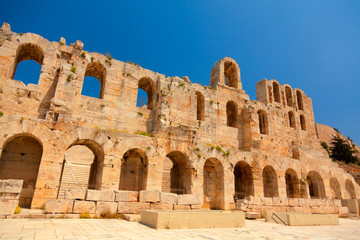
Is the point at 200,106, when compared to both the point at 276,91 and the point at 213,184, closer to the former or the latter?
the point at 213,184

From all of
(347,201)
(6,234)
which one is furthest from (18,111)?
(347,201)

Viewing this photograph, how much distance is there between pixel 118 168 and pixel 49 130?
3.87 m

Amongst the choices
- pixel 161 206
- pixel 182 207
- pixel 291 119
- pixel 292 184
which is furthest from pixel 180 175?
pixel 291 119

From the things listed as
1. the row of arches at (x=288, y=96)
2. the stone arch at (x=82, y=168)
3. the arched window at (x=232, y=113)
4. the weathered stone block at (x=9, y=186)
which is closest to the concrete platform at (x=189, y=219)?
the weathered stone block at (x=9, y=186)

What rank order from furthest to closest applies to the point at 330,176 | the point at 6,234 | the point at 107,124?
the point at 330,176 < the point at 107,124 < the point at 6,234

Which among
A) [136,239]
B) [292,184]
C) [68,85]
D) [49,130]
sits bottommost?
[136,239]

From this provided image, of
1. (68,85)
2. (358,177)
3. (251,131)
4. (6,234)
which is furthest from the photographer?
(358,177)

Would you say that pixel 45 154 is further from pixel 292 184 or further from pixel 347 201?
pixel 347 201

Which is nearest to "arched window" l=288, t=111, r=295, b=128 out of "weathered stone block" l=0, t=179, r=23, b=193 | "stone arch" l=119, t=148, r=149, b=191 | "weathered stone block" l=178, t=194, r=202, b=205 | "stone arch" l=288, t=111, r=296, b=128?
"stone arch" l=288, t=111, r=296, b=128

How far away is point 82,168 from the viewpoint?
15391mm

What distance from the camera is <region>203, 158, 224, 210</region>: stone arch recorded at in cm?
1571

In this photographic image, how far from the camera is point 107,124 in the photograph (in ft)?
48.2

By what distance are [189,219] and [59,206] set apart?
482 cm

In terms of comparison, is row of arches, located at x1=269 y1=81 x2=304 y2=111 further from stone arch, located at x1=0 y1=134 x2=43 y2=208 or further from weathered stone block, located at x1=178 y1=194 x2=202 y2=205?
stone arch, located at x1=0 y1=134 x2=43 y2=208
